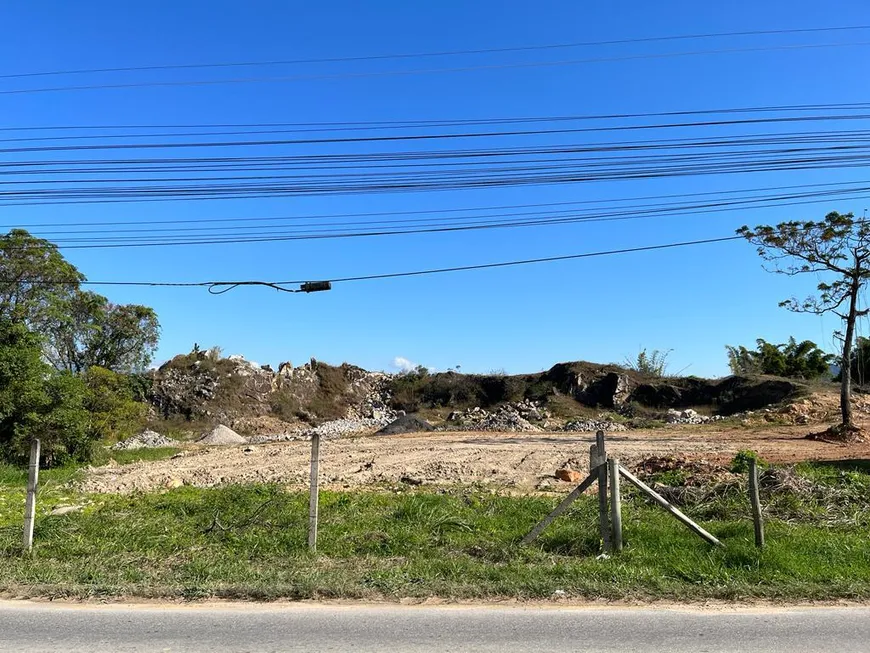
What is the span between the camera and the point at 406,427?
102ft

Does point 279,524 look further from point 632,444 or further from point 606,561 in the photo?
point 632,444

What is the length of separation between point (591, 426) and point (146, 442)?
70.6 feet

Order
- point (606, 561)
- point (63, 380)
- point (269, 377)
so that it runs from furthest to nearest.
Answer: point (269, 377), point (63, 380), point (606, 561)

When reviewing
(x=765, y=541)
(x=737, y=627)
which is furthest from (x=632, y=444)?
(x=737, y=627)

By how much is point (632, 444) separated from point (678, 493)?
11.1m

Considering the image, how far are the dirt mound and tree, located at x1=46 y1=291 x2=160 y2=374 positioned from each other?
60.0ft

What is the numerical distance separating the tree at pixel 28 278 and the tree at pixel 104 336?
857 centimetres

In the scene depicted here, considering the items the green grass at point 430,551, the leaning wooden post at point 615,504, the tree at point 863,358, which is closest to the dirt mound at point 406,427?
the green grass at point 430,551

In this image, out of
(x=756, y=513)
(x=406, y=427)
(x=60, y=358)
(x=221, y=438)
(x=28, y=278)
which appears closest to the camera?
(x=756, y=513)

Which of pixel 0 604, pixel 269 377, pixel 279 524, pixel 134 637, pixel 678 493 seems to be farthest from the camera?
pixel 269 377

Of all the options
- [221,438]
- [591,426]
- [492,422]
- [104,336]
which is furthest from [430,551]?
[104,336]

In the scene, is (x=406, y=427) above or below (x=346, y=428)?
above

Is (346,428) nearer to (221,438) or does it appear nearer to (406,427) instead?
(406,427)

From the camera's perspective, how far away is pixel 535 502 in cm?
Result: 1161
